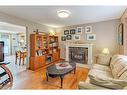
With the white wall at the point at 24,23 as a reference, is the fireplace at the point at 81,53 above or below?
below

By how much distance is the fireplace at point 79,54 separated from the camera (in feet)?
18.6

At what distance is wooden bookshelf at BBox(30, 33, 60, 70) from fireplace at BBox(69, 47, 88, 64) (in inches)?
41.0

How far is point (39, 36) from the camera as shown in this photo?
214 inches

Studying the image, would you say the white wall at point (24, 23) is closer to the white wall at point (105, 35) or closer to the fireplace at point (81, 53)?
the fireplace at point (81, 53)

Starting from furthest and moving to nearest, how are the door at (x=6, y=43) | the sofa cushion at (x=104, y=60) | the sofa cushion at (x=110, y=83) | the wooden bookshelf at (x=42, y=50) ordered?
the door at (x=6, y=43)
the wooden bookshelf at (x=42, y=50)
the sofa cushion at (x=104, y=60)
the sofa cushion at (x=110, y=83)

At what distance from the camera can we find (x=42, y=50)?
18.6 feet

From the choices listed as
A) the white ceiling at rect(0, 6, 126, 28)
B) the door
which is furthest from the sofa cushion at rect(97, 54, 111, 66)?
the door

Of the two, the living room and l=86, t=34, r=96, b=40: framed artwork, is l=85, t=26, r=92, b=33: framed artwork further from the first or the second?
l=86, t=34, r=96, b=40: framed artwork

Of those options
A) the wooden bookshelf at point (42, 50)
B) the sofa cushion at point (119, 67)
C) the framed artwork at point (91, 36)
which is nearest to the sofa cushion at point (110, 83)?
the sofa cushion at point (119, 67)

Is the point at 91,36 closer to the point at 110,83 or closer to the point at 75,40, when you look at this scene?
the point at 75,40

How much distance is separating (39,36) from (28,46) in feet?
2.28

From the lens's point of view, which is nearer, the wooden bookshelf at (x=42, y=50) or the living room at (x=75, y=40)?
the living room at (x=75, y=40)

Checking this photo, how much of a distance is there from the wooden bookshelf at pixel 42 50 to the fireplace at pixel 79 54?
3.42ft
